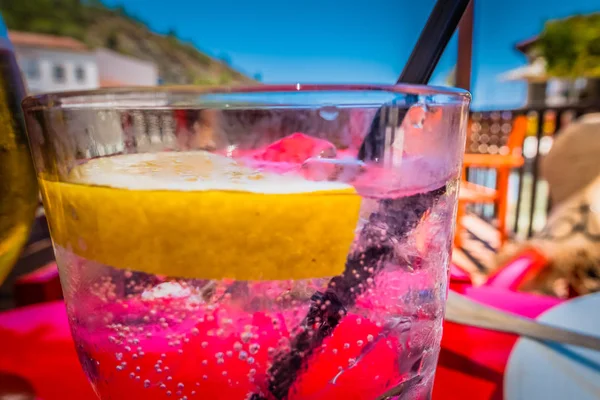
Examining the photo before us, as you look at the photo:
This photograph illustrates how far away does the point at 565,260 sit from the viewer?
1.15 metres

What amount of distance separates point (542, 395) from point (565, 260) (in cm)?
106

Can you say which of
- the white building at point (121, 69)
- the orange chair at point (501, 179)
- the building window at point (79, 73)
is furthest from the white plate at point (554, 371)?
the building window at point (79, 73)

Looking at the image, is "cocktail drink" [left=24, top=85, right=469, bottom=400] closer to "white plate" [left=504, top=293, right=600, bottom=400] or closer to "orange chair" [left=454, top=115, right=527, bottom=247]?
"white plate" [left=504, top=293, right=600, bottom=400]

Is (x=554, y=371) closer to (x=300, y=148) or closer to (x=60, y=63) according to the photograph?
(x=300, y=148)

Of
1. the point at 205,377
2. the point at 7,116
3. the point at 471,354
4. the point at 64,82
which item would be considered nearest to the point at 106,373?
the point at 205,377

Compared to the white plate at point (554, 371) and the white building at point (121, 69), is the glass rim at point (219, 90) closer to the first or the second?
the white plate at point (554, 371)

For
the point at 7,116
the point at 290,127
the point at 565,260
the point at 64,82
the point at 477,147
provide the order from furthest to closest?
1. the point at 64,82
2. the point at 477,147
3. the point at 565,260
4. the point at 7,116
5. the point at 290,127

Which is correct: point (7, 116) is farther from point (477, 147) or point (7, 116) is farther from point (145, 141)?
point (477, 147)

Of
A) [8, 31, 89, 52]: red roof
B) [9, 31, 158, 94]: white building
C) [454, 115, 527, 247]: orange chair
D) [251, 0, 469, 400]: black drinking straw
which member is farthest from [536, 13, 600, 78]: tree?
[8, 31, 89, 52]: red roof

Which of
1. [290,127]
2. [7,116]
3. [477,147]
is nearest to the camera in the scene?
[290,127]

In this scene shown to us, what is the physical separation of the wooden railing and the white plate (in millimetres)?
2504

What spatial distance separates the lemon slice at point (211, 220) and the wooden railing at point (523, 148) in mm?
2697

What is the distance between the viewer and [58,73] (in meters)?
5.97

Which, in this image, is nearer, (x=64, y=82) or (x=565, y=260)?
(x=565, y=260)
